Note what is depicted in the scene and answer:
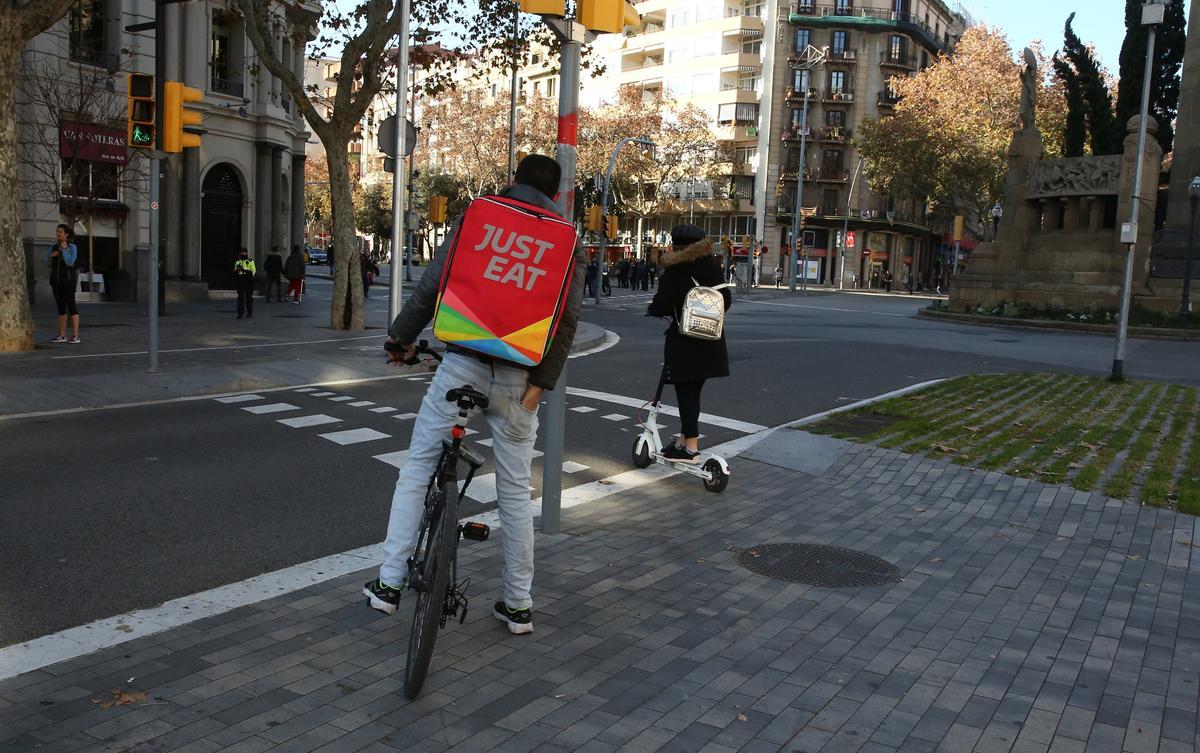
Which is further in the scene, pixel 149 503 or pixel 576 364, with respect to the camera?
pixel 576 364

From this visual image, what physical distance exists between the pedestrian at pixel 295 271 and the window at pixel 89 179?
5.33 metres

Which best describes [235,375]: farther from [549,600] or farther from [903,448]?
[549,600]

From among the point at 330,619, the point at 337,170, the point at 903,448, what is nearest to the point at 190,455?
the point at 330,619

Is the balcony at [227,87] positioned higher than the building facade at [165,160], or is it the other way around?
the balcony at [227,87]

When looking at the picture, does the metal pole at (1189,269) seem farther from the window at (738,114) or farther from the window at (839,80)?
the window at (839,80)

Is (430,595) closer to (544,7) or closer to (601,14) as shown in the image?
(544,7)

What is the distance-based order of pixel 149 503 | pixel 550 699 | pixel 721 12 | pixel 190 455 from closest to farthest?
pixel 550 699 < pixel 149 503 < pixel 190 455 < pixel 721 12

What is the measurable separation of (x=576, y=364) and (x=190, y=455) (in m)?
8.33

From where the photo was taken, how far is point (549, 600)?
5.03 meters

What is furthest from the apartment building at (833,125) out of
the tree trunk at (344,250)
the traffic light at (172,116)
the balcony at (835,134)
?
the traffic light at (172,116)

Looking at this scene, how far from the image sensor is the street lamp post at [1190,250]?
27781mm

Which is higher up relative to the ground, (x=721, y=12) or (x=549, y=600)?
(x=721, y=12)

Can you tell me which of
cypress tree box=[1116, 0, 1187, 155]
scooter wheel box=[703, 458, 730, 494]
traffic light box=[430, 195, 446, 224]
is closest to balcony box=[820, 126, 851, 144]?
cypress tree box=[1116, 0, 1187, 155]

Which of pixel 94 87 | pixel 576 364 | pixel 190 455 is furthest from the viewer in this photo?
pixel 94 87
